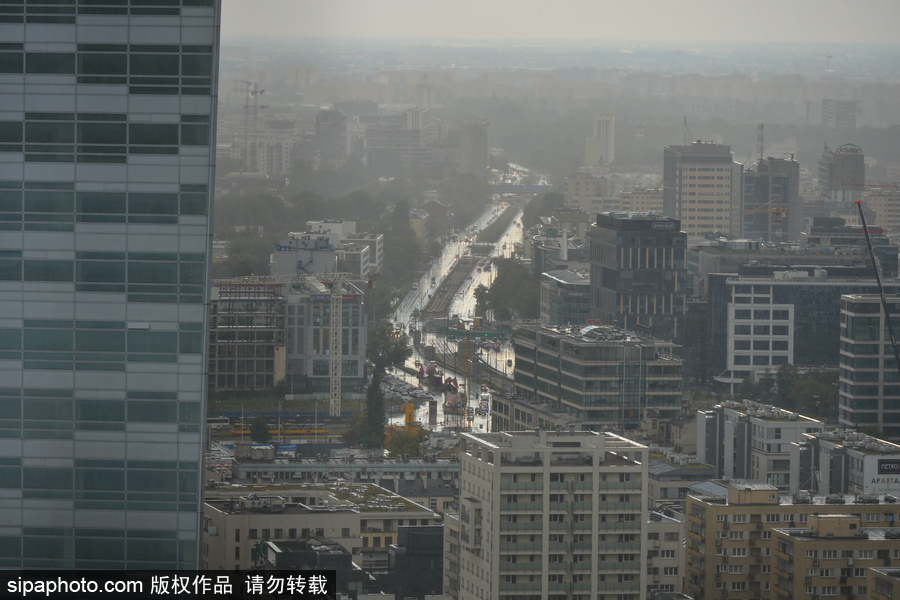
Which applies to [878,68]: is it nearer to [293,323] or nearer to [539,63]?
[539,63]

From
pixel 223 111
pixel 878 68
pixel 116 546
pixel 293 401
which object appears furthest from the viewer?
pixel 878 68

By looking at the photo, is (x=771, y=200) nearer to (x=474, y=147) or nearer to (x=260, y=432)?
(x=260, y=432)

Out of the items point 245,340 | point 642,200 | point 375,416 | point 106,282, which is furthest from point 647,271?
point 642,200

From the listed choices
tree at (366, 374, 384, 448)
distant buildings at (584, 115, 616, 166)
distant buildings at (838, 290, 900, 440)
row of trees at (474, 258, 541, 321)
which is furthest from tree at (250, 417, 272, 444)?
distant buildings at (584, 115, 616, 166)

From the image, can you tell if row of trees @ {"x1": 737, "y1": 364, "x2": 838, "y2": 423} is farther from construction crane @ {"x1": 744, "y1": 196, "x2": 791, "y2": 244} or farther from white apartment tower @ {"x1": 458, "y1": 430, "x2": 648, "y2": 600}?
construction crane @ {"x1": 744, "y1": 196, "x2": 791, "y2": 244}

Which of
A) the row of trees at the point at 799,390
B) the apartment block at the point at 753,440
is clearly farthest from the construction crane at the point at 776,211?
the apartment block at the point at 753,440

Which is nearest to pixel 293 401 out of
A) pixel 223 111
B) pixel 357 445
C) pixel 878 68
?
pixel 357 445
